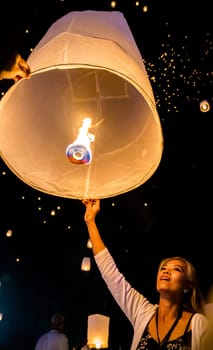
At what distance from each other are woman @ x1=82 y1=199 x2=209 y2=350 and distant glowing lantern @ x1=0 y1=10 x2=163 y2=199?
0.45m

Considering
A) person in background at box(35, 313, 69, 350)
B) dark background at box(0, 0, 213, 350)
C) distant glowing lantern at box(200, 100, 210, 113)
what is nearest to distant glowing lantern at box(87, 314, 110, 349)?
person in background at box(35, 313, 69, 350)

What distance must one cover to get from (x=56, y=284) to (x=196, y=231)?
4.20m

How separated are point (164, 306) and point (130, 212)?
21.2ft

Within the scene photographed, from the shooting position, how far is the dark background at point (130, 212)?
4.34 meters

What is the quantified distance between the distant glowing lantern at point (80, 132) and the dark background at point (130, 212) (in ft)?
5.09

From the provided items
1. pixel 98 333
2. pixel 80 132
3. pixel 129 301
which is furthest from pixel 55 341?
pixel 80 132

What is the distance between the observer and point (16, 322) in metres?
9.66

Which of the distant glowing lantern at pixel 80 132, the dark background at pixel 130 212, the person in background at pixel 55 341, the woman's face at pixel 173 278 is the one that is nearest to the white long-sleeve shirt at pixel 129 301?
the woman's face at pixel 173 278

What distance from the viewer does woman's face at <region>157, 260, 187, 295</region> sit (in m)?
1.88

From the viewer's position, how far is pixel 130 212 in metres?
8.34

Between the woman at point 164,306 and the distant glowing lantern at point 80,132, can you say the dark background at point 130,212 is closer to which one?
the distant glowing lantern at point 80,132

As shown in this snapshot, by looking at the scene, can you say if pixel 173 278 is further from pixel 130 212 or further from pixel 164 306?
pixel 130 212

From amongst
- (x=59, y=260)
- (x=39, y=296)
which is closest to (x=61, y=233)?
(x=59, y=260)

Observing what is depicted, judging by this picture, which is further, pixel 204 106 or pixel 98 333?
pixel 204 106
